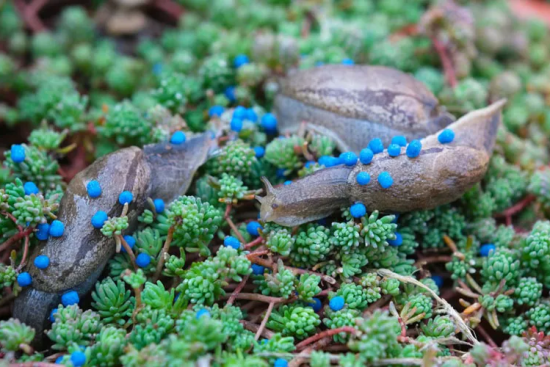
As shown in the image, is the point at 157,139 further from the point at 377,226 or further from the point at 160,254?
the point at 377,226

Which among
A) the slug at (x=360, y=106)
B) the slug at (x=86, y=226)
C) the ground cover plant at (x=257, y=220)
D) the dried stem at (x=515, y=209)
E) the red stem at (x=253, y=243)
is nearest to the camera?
the ground cover plant at (x=257, y=220)

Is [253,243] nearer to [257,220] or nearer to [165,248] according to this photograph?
[257,220]

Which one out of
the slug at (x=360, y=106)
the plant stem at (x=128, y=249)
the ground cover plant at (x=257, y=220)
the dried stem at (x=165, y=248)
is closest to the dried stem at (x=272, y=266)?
the ground cover plant at (x=257, y=220)

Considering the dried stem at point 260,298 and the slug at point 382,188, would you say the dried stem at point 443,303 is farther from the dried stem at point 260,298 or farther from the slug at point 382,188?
the dried stem at point 260,298

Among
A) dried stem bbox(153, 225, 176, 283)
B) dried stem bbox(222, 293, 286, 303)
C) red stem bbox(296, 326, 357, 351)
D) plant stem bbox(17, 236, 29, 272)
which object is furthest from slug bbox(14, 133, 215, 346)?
red stem bbox(296, 326, 357, 351)

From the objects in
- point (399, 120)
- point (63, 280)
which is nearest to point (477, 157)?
point (399, 120)

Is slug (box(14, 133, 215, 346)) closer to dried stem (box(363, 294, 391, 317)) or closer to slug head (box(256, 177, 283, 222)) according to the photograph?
slug head (box(256, 177, 283, 222))

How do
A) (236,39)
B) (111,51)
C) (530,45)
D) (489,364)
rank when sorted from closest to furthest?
(489,364) < (236,39) < (111,51) < (530,45)
